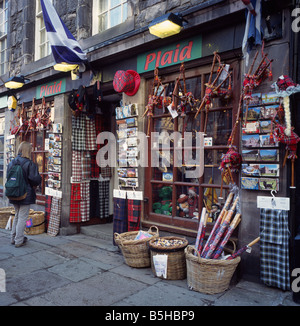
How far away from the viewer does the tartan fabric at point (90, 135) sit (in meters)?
7.54

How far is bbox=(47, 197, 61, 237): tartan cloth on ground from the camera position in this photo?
7211 mm

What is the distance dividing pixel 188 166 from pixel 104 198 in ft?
10.3

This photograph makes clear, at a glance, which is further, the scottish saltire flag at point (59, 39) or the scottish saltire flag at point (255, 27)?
the scottish saltire flag at point (59, 39)

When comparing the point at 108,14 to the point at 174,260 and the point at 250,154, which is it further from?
the point at 174,260

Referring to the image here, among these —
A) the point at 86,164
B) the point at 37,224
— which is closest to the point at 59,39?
the point at 86,164

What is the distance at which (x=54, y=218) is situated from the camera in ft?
23.9

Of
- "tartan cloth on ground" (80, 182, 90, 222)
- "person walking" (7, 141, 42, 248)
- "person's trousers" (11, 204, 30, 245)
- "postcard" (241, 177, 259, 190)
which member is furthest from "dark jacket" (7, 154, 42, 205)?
"postcard" (241, 177, 259, 190)

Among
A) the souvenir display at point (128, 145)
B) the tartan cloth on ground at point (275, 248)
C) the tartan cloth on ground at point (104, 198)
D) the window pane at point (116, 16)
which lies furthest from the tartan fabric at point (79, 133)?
the tartan cloth on ground at point (275, 248)

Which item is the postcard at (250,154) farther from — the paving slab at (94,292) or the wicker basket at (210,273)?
the paving slab at (94,292)

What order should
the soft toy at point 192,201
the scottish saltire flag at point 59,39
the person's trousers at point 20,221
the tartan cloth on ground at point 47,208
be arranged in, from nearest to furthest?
the soft toy at point 192,201, the scottish saltire flag at point 59,39, the person's trousers at point 20,221, the tartan cloth on ground at point 47,208

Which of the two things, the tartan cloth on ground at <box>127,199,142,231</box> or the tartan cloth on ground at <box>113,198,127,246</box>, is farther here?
the tartan cloth on ground at <box>113,198,127,246</box>

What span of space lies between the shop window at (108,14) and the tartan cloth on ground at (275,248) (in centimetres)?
499

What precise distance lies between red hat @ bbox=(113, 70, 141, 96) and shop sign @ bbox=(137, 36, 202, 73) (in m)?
0.15

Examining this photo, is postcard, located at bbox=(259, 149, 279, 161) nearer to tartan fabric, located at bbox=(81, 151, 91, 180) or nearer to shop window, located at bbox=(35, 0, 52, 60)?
tartan fabric, located at bbox=(81, 151, 91, 180)
